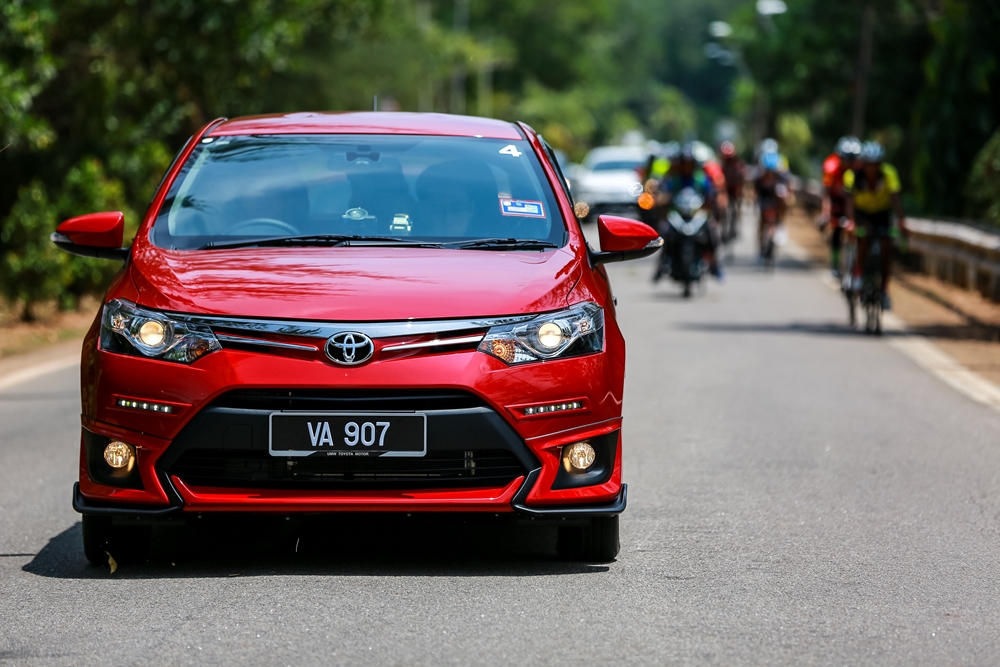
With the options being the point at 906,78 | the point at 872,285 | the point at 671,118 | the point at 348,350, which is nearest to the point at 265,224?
the point at 348,350

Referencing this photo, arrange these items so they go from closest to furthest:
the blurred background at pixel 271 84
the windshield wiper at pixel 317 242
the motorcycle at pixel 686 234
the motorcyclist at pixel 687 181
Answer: the windshield wiper at pixel 317 242
the blurred background at pixel 271 84
the motorcycle at pixel 686 234
the motorcyclist at pixel 687 181

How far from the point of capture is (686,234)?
21188 millimetres

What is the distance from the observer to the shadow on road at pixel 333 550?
244 inches

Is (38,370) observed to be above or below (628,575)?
below

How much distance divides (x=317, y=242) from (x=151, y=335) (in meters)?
0.91

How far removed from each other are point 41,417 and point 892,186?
9041 mm

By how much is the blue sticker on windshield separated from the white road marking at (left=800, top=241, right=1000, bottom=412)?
Result: 573 cm

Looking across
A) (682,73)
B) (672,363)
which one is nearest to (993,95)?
(672,363)

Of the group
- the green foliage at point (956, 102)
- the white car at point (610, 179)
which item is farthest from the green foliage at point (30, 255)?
the white car at point (610, 179)

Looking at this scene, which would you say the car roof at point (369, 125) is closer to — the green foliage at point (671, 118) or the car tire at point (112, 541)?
the car tire at point (112, 541)

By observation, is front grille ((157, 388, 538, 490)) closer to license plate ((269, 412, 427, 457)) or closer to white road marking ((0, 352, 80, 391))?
license plate ((269, 412, 427, 457))

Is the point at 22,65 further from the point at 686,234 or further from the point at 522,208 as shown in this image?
the point at 522,208

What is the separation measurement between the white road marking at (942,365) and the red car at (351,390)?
6292mm

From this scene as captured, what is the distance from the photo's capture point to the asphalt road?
515cm
